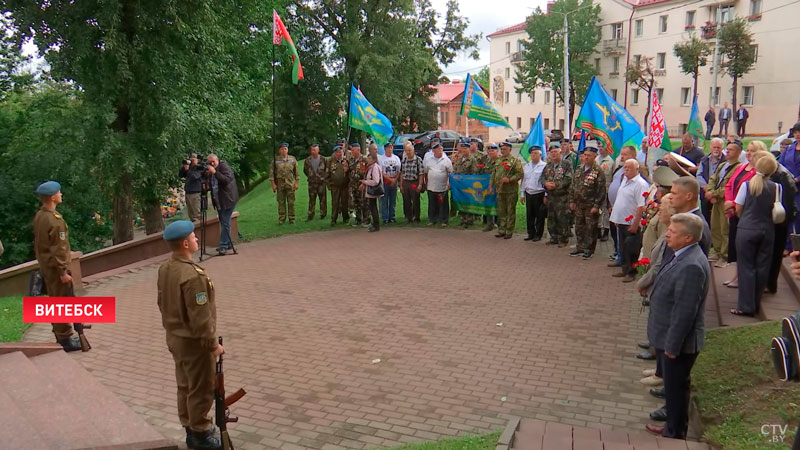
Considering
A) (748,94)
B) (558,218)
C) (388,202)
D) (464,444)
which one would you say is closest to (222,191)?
(388,202)

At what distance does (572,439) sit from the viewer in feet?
15.3

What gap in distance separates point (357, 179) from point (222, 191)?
3.79 m

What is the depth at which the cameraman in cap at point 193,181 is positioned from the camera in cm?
1368

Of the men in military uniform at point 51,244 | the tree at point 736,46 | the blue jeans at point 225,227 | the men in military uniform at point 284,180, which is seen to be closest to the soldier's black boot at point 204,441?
the men in military uniform at point 51,244

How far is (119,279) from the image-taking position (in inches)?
439

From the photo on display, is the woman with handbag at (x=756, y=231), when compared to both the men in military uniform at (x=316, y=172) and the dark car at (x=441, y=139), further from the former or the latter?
the dark car at (x=441, y=139)

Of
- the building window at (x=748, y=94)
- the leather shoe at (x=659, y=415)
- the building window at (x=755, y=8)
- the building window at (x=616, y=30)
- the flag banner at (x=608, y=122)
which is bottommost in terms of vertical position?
the leather shoe at (x=659, y=415)

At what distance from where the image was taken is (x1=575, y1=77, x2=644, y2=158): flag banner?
1141 cm

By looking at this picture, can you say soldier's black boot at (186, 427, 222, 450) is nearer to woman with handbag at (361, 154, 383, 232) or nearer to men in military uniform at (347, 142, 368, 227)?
woman with handbag at (361, 154, 383, 232)

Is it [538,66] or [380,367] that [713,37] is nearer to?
[538,66]

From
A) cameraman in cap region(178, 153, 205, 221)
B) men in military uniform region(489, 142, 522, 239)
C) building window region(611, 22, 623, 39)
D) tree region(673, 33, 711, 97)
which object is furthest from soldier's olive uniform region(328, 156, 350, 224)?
building window region(611, 22, 623, 39)

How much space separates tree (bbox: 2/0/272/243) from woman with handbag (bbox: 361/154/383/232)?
3.52 metres

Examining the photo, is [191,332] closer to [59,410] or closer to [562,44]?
[59,410]
